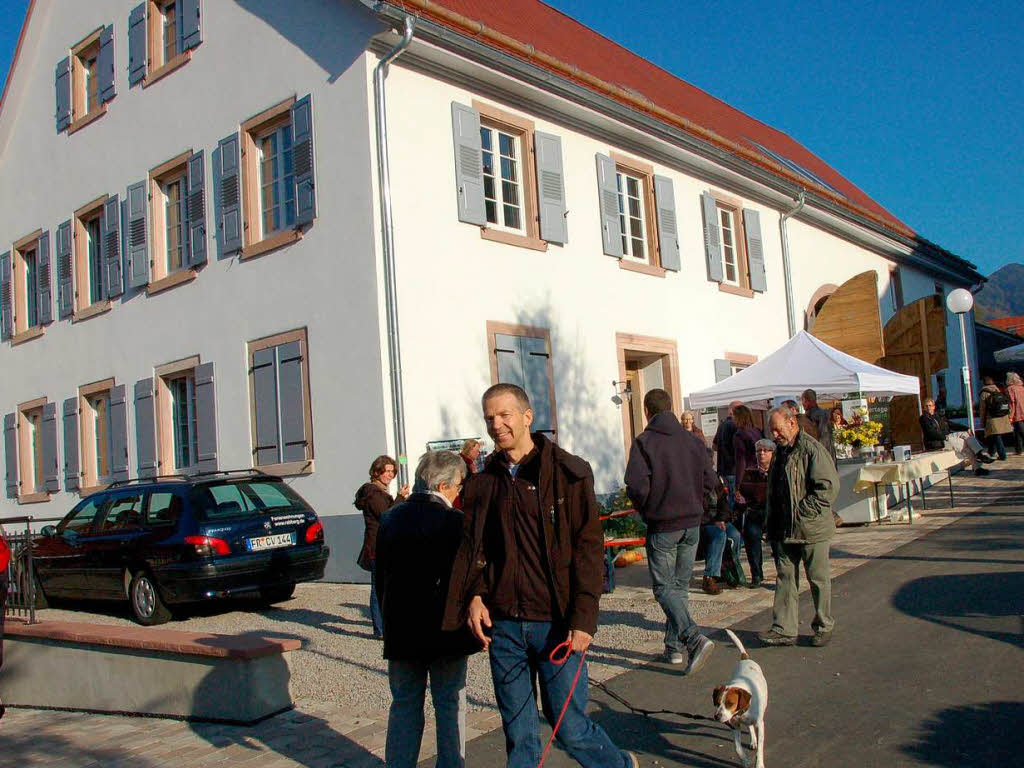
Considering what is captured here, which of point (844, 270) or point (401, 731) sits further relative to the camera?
point (844, 270)

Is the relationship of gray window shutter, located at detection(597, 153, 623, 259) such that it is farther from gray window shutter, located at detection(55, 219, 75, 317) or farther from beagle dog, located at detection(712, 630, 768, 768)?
beagle dog, located at detection(712, 630, 768, 768)

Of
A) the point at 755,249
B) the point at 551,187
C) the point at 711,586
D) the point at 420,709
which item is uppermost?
the point at 551,187

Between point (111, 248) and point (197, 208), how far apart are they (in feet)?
8.72

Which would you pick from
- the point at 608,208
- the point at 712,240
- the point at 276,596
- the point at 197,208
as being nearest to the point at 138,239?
the point at 197,208

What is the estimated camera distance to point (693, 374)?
16891 millimetres

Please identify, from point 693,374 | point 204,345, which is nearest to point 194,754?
point 204,345

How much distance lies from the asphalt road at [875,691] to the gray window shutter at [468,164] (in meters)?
6.81

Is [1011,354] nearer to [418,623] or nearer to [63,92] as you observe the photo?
[63,92]

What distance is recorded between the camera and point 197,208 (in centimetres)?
1473

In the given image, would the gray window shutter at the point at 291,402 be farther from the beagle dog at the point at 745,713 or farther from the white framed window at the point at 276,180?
the beagle dog at the point at 745,713

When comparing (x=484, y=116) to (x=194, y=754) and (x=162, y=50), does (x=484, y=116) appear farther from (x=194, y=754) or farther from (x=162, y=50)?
(x=194, y=754)

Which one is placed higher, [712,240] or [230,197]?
[230,197]

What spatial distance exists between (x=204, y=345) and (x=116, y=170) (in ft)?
13.7

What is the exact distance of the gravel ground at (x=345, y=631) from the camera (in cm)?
658
